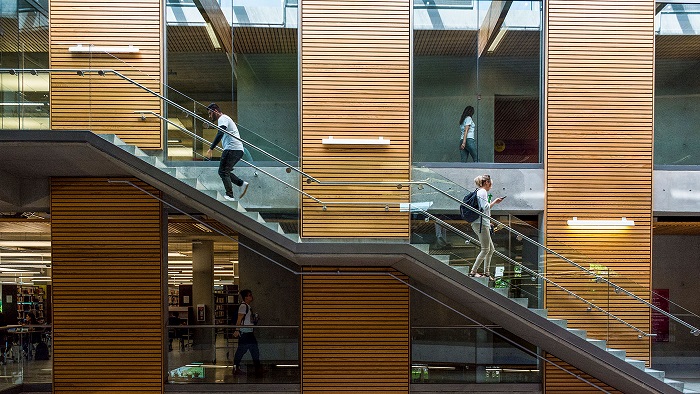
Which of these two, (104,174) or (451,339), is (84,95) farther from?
(451,339)

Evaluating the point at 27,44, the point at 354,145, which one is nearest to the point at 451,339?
the point at 354,145

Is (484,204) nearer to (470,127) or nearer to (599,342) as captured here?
(470,127)

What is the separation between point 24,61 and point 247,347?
6096 millimetres

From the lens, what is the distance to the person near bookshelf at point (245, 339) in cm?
1201

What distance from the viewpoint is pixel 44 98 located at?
10422 millimetres

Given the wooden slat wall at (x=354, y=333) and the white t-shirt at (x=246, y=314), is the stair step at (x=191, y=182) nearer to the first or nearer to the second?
the wooden slat wall at (x=354, y=333)

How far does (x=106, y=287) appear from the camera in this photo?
38.9ft

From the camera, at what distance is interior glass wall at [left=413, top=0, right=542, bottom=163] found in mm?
12125

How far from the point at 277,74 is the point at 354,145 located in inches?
80.5

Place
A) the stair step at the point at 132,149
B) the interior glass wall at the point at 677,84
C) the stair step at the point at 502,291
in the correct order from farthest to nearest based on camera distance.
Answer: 1. the interior glass wall at the point at 677,84
2. the stair step at the point at 132,149
3. the stair step at the point at 502,291

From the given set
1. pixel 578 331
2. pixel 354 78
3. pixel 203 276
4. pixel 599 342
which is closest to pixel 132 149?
pixel 354 78

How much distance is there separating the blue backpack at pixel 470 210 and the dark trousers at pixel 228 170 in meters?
3.27

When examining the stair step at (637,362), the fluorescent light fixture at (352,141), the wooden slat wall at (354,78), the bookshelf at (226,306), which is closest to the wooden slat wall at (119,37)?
the wooden slat wall at (354,78)

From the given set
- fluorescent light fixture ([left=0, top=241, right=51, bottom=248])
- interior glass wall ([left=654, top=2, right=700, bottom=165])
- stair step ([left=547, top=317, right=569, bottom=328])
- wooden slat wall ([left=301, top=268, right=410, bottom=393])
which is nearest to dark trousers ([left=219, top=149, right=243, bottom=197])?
wooden slat wall ([left=301, top=268, right=410, bottom=393])
